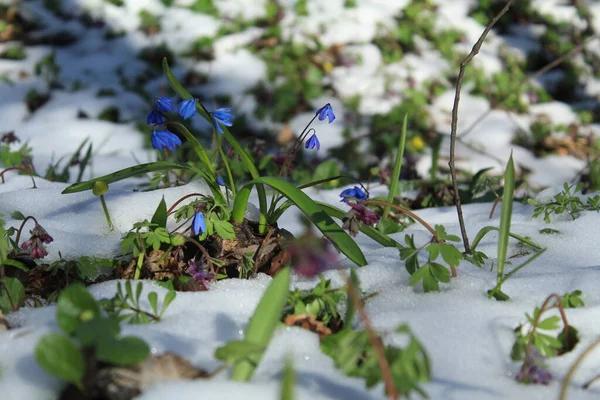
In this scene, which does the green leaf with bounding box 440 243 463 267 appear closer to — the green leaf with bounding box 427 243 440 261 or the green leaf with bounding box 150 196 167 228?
the green leaf with bounding box 427 243 440 261

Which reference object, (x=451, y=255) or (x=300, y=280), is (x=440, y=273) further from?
(x=300, y=280)

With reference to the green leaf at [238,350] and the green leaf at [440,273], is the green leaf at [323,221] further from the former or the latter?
the green leaf at [238,350]

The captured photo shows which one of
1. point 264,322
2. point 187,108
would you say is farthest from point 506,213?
point 187,108

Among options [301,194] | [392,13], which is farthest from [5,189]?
[392,13]

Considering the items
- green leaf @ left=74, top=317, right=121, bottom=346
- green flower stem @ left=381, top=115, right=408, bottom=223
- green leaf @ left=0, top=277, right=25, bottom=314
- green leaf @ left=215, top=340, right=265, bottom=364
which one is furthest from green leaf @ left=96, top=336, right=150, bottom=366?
green flower stem @ left=381, top=115, right=408, bottom=223

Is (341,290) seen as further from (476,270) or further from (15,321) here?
(15,321)
